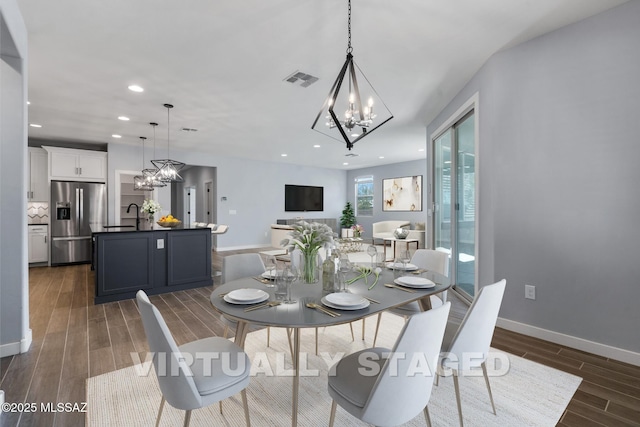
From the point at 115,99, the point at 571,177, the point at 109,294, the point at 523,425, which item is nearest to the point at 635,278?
the point at 571,177

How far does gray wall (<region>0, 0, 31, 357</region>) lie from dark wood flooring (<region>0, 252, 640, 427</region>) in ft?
0.92

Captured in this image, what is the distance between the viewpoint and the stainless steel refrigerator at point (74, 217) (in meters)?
6.24

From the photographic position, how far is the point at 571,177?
2572mm

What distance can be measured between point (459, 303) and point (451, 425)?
7.84 ft

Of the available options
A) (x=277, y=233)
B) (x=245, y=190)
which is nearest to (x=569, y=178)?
(x=277, y=233)

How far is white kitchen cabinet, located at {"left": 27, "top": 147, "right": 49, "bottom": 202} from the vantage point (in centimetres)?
627

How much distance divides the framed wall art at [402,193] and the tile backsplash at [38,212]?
8.74 meters

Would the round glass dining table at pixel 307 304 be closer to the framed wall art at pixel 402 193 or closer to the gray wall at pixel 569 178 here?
the gray wall at pixel 569 178

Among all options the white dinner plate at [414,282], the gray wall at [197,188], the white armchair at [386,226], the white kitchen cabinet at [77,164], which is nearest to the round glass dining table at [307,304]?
the white dinner plate at [414,282]

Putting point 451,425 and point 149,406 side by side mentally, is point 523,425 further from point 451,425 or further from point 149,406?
point 149,406

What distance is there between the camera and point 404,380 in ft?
3.76

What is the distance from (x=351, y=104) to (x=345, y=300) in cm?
150

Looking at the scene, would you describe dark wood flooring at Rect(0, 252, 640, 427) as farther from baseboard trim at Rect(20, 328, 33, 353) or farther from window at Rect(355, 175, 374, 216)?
window at Rect(355, 175, 374, 216)

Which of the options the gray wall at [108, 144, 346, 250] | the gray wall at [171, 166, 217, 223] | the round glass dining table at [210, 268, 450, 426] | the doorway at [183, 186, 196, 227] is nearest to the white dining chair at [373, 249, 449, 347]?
the round glass dining table at [210, 268, 450, 426]
